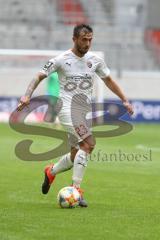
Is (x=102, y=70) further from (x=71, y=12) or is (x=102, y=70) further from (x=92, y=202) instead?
(x=71, y=12)

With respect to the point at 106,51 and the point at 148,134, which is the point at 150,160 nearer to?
the point at 148,134

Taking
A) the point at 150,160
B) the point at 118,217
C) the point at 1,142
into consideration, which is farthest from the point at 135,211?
the point at 1,142

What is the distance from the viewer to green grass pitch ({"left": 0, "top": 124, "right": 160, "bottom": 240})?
24.8 ft

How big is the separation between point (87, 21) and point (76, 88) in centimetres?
2278

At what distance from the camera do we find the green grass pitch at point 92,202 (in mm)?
7570

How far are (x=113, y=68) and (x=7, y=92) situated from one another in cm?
441

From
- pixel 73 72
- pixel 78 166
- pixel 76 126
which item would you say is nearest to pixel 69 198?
pixel 78 166

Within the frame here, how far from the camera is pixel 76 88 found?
981 cm

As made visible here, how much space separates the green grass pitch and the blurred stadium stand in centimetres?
1315

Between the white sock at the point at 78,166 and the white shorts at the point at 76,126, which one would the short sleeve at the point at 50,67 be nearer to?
the white shorts at the point at 76,126

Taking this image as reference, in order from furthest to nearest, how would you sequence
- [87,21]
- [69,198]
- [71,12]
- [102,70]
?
1. [87,21]
2. [71,12]
3. [102,70]
4. [69,198]

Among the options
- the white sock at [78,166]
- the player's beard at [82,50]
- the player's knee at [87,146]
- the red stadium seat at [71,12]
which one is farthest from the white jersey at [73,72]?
the red stadium seat at [71,12]

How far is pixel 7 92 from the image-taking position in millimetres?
29609

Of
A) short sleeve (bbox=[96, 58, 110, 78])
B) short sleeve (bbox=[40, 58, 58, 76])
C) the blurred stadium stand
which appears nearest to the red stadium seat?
the blurred stadium stand
